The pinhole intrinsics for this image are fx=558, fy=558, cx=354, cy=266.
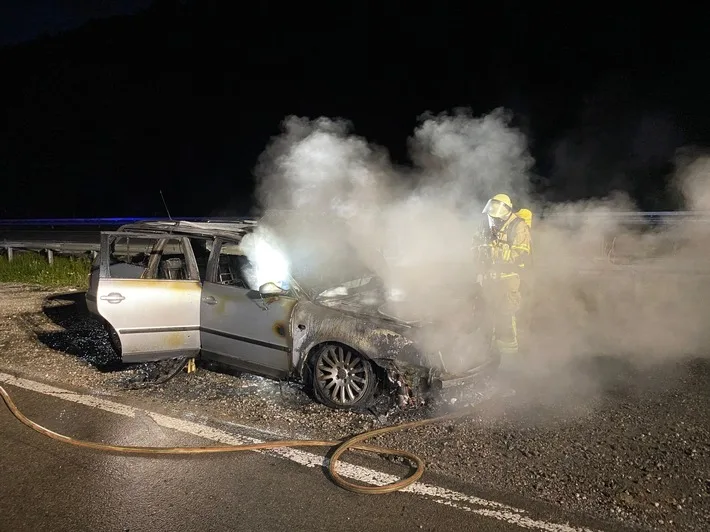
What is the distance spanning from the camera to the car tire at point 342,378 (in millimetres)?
4793

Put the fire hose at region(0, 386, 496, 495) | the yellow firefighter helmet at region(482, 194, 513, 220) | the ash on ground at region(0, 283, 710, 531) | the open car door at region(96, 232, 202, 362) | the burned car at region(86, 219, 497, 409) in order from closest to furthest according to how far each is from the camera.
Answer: the ash on ground at region(0, 283, 710, 531)
the fire hose at region(0, 386, 496, 495)
the burned car at region(86, 219, 497, 409)
the open car door at region(96, 232, 202, 362)
the yellow firefighter helmet at region(482, 194, 513, 220)

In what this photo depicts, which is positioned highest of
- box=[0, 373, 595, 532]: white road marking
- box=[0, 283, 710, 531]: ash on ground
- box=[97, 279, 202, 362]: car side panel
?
box=[97, 279, 202, 362]: car side panel

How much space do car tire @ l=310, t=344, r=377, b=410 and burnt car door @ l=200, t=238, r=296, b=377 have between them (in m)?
0.33

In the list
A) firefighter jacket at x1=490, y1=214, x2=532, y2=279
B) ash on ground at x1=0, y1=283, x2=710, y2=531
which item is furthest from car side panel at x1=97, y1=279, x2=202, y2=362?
firefighter jacket at x1=490, y1=214, x2=532, y2=279

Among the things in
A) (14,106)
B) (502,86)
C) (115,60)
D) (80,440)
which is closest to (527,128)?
(502,86)

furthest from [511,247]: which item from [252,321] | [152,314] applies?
[152,314]

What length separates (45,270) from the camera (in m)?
13.0

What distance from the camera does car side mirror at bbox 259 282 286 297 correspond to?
5000 mm

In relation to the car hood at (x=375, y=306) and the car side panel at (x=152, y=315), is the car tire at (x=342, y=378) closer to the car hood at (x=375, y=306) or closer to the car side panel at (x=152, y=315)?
the car hood at (x=375, y=306)

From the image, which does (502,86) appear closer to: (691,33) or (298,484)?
(691,33)

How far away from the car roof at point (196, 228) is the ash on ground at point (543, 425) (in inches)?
59.8

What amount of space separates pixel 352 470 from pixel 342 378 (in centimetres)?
112

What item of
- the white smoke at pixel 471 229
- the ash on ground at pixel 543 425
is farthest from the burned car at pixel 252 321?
the white smoke at pixel 471 229

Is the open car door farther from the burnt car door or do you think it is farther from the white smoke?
the white smoke
